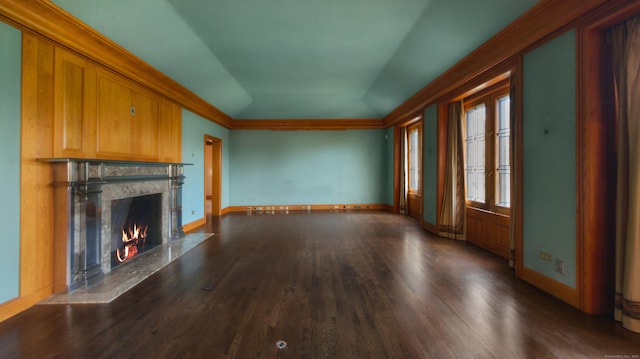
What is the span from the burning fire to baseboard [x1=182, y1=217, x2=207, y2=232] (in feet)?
4.40

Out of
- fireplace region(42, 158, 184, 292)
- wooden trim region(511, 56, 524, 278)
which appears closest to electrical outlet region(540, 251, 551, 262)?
wooden trim region(511, 56, 524, 278)

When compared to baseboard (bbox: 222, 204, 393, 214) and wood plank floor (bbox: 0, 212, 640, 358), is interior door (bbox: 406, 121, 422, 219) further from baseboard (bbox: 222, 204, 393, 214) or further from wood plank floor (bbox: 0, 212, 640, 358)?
wood plank floor (bbox: 0, 212, 640, 358)

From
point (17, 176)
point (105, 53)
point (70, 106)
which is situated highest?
point (105, 53)

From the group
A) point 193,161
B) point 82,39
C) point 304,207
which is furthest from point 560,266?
point 304,207

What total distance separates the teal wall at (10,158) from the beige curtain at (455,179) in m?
5.55

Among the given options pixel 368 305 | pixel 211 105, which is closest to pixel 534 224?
pixel 368 305

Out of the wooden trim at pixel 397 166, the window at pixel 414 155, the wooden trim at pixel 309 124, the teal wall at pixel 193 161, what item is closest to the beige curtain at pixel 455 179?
the window at pixel 414 155

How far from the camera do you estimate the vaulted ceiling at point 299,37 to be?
10.3 feet

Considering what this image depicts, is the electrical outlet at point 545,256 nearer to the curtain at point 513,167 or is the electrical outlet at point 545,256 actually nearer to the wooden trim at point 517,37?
the curtain at point 513,167

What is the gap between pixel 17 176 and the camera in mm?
2350

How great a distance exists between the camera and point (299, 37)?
408cm

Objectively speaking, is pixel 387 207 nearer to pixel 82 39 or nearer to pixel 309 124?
pixel 309 124

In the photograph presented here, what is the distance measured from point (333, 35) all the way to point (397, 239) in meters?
3.54

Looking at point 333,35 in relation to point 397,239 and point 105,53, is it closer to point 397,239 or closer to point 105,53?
point 105,53
